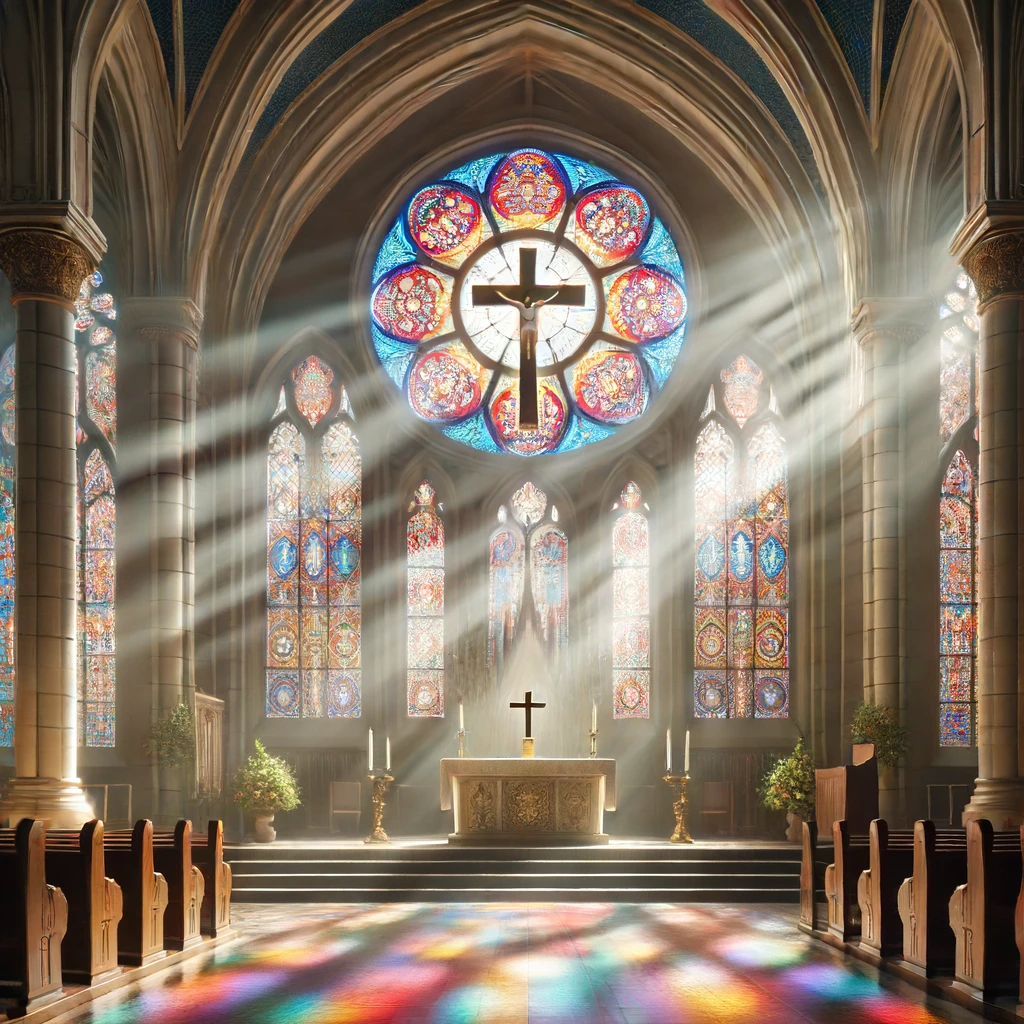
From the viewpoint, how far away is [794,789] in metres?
Result: 17.9

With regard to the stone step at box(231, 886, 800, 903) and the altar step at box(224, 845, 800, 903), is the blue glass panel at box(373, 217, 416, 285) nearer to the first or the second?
the altar step at box(224, 845, 800, 903)

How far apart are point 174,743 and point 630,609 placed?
7.51 metres

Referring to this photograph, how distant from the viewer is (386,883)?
49.6 ft

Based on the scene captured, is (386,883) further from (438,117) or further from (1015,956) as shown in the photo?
(438,117)

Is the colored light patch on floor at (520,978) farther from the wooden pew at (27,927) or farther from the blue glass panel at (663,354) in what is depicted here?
the blue glass panel at (663,354)

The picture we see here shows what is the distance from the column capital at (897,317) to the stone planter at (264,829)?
9.44 metres

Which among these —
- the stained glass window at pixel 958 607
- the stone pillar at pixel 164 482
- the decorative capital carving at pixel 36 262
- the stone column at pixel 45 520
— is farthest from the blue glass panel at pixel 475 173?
the decorative capital carving at pixel 36 262

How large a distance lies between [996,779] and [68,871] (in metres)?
7.74

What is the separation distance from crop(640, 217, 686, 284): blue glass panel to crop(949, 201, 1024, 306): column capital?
371 inches

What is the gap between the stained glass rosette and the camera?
872 inches

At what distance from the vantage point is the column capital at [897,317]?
17.0m

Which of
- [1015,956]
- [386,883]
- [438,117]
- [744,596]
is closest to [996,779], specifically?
[1015,956]

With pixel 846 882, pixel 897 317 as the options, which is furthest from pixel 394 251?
pixel 846 882

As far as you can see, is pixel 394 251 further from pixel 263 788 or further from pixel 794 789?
pixel 794 789
